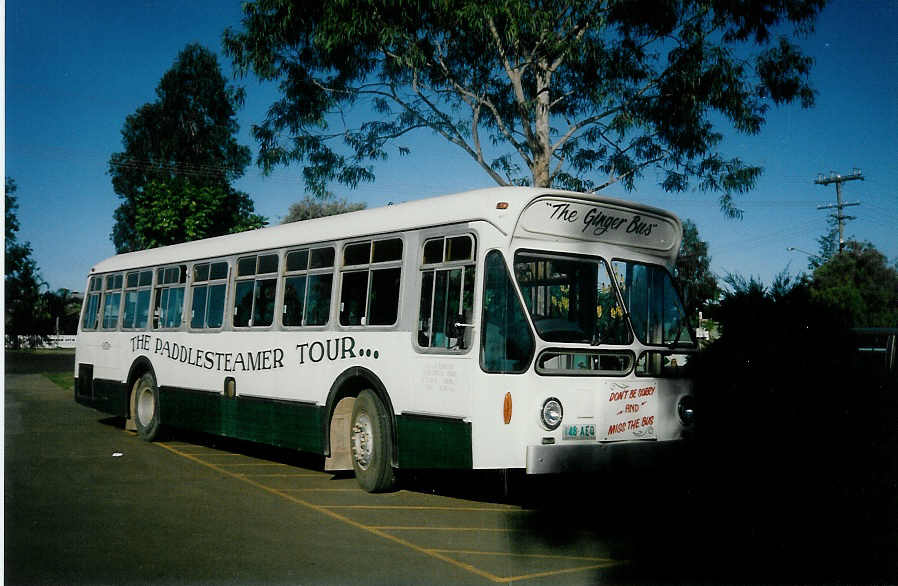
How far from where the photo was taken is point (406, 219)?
30.0 ft

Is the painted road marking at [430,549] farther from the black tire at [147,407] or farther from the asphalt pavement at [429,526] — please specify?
the black tire at [147,407]

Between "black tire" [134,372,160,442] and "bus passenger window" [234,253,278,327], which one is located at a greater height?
"bus passenger window" [234,253,278,327]

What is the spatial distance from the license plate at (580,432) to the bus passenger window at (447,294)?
3.65 ft

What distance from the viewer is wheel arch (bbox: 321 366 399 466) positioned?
358 inches

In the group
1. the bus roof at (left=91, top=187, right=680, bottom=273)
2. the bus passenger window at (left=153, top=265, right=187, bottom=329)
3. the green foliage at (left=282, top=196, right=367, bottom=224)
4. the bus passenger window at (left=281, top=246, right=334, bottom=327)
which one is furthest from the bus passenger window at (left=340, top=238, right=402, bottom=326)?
the green foliage at (left=282, top=196, right=367, bottom=224)

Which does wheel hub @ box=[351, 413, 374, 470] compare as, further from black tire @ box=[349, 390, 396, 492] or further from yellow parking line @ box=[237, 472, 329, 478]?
yellow parking line @ box=[237, 472, 329, 478]

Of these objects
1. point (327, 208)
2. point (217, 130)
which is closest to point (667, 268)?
point (217, 130)

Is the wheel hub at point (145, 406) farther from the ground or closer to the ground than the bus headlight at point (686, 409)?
closer to the ground

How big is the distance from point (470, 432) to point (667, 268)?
9.06 ft

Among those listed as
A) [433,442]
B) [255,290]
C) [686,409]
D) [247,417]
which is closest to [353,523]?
[433,442]

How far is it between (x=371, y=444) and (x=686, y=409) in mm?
3107

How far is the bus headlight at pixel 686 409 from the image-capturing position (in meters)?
8.56

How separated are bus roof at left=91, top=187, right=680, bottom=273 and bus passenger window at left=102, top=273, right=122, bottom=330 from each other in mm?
2846

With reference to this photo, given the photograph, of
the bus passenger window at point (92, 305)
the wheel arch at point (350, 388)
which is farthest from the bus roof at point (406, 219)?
the bus passenger window at point (92, 305)
